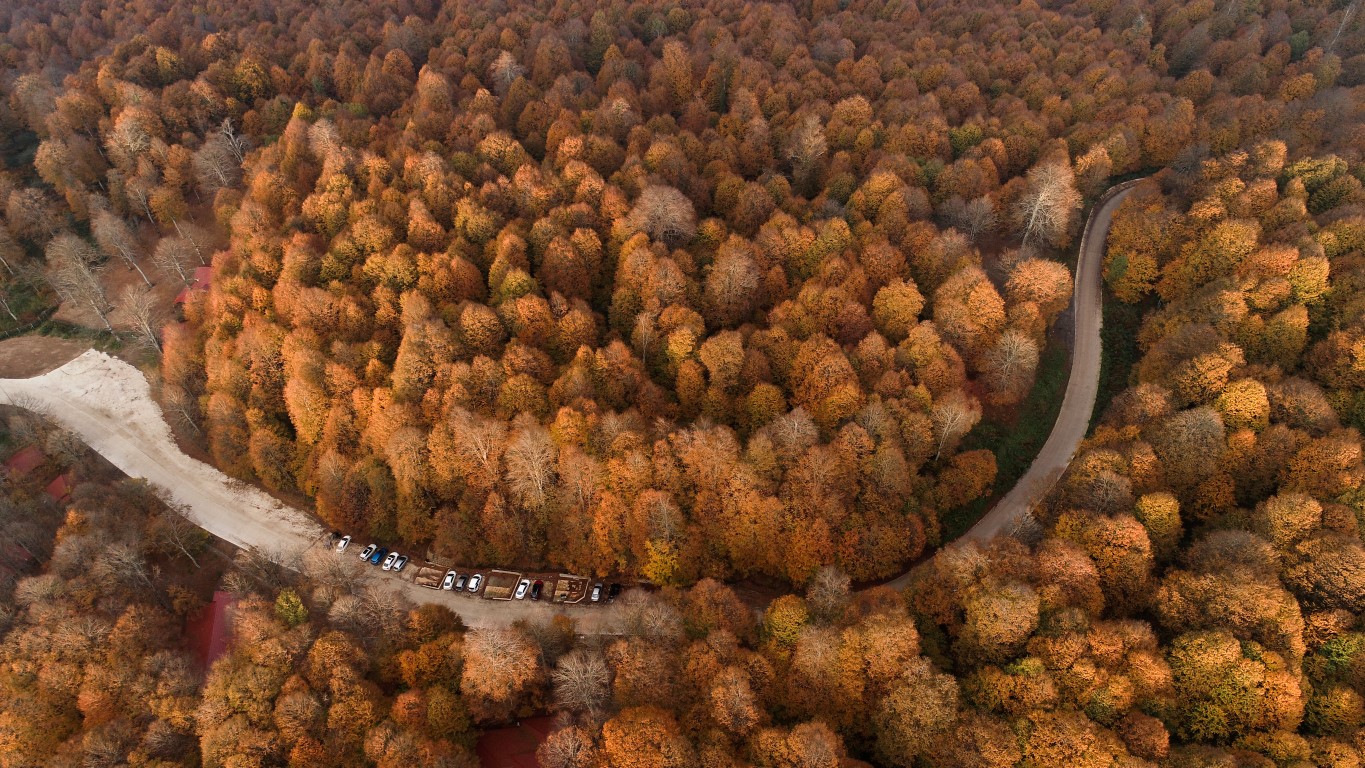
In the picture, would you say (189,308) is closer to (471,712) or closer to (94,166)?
(94,166)

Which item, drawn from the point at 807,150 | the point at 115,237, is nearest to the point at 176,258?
the point at 115,237

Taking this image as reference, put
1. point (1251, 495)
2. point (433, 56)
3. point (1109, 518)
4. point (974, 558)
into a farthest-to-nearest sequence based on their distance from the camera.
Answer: point (433, 56), point (1251, 495), point (1109, 518), point (974, 558)

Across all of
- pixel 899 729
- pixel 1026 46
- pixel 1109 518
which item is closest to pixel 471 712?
pixel 899 729

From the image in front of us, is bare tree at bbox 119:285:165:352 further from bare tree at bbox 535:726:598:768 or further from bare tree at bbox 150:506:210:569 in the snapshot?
bare tree at bbox 535:726:598:768

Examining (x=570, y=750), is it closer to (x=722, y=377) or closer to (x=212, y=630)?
(x=722, y=377)

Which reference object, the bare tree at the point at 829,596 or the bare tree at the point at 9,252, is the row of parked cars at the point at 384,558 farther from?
the bare tree at the point at 9,252

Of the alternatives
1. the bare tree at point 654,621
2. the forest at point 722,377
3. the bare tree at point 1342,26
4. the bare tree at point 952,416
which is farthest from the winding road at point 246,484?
the bare tree at point 1342,26

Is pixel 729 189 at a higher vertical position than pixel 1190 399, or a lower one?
lower
